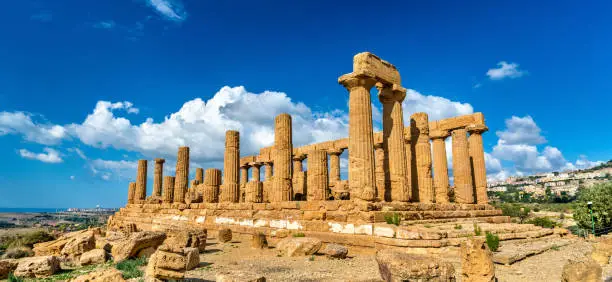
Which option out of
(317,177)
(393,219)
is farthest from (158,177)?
(393,219)

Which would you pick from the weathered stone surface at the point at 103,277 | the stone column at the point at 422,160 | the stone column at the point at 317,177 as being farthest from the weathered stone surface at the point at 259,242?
the stone column at the point at 422,160

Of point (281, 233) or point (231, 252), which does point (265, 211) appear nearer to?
point (281, 233)

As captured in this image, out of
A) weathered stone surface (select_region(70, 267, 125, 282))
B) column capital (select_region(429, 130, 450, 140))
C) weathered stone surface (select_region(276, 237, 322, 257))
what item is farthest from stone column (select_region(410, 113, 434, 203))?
weathered stone surface (select_region(70, 267, 125, 282))

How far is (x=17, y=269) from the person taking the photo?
875 cm

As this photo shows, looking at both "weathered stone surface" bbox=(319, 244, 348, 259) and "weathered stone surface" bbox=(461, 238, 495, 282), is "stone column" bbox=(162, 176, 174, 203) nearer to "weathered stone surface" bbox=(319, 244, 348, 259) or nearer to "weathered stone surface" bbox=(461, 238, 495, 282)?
"weathered stone surface" bbox=(319, 244, 348, 259)

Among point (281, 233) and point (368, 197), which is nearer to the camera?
point (368, 197)

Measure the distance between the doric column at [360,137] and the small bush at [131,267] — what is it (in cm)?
712

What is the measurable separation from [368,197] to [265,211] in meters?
5.19

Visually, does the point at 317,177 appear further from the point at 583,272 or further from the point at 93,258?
the point at 583,272

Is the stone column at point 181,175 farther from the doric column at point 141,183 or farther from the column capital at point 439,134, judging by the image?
the column capital at point 439,134

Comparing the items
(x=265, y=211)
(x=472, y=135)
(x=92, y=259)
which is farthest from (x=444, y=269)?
(x=472, y=135)

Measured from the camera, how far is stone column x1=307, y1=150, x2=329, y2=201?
16.8 m

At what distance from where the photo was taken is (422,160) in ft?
57.7

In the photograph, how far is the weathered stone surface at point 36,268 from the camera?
28.6 feet
